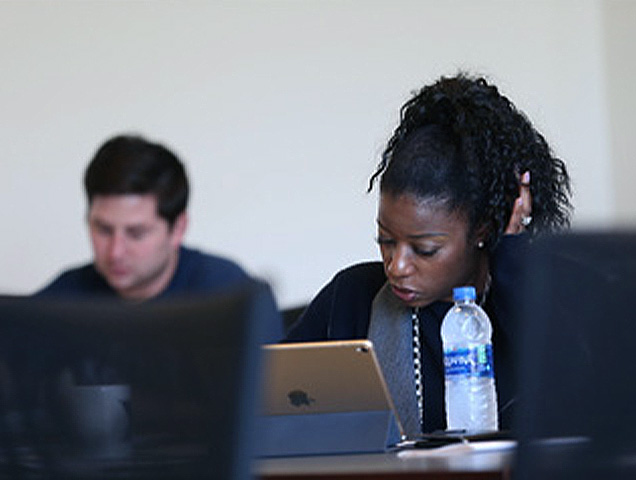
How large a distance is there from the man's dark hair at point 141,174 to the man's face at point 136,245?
0.02m

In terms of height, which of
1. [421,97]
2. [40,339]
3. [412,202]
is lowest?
[40,339]

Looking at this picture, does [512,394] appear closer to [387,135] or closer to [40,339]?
[40,339]

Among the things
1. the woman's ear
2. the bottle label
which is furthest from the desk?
the woman's ear

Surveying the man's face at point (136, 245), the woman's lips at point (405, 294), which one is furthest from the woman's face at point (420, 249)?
the man's face at point (136, 245)

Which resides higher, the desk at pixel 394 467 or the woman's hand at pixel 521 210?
the woman's hand at pixel 521 210

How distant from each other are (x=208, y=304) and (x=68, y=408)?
6.4 inches

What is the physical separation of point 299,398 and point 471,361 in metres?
0.39

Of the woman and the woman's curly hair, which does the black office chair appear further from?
the woman's curly hair

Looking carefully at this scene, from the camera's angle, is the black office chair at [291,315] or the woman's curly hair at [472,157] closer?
the woman's curly hair at [472,157]

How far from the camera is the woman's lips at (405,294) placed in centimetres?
238

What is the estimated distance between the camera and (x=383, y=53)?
404 cm

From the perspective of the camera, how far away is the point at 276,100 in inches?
155

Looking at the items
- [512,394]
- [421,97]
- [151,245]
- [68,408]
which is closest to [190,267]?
[151,245]

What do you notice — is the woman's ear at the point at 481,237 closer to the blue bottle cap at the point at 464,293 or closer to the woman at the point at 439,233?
the woman at the point at 439,233
